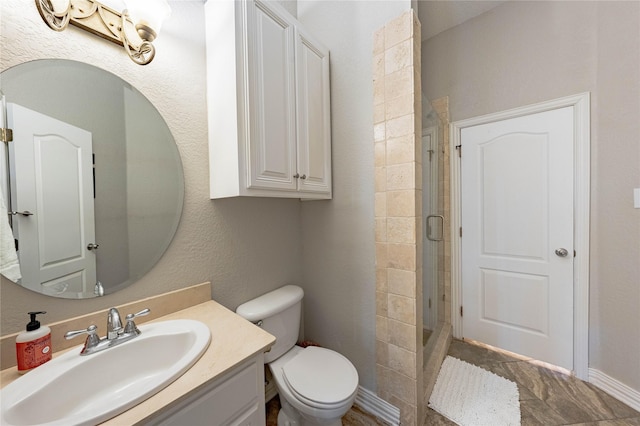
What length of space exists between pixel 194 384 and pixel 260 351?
217mm

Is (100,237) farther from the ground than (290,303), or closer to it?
farther from the ground

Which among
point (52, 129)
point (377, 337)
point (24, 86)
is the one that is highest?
point (24, 86)

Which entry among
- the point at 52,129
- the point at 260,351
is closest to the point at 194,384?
the point at 260,351

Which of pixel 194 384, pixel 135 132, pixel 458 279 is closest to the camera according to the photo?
pixel 194 384

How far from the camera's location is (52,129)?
0.85 m

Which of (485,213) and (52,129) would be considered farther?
(485,213)

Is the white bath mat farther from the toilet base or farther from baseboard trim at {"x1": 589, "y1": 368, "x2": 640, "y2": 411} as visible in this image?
the toilet base

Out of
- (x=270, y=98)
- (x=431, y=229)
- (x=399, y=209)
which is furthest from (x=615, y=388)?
(x=270, y=98)

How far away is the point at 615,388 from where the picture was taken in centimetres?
153

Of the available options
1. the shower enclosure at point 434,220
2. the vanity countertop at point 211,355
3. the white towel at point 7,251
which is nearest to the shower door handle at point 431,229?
the shower enclosure at point 434,220

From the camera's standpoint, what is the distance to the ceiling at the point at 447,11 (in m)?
1.97

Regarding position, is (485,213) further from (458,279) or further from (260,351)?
(260,351)

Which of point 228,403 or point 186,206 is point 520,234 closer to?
point 228,403

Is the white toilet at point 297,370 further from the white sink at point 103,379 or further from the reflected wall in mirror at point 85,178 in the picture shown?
the reflected wall in mirror at point 85,178
